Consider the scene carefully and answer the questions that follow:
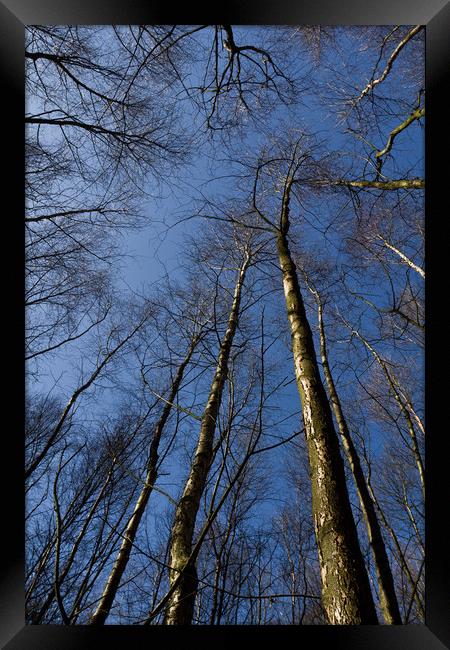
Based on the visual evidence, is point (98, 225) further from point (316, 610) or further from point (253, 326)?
point (316, 610)

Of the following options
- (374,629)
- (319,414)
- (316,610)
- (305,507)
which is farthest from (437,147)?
(316,610)

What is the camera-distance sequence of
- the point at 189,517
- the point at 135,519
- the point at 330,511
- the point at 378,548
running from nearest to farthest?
the point at 330,511, the point at 189,517, the point at 378,548, the point at 135,519

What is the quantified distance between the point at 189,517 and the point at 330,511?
4.61ft

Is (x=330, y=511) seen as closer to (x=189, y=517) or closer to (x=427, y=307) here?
(x=427, y=307)

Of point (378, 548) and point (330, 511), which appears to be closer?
point (330, 511)

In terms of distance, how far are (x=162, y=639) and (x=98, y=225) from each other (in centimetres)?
361

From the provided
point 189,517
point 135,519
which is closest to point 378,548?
point 189,517

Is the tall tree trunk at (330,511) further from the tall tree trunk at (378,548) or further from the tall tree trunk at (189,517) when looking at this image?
the tall tree trunk at (378,548)

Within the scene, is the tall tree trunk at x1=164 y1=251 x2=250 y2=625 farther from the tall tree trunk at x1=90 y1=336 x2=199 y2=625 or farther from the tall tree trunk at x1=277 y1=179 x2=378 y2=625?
the tall tree trunk at x1=277 y1=179 x2=378 y2=625

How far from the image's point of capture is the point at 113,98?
3.21m

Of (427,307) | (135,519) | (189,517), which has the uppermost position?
(427,307)

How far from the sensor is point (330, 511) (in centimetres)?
192

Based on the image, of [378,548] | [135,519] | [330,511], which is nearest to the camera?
[330,511]

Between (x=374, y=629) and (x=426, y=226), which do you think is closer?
(x=374, y=629)
